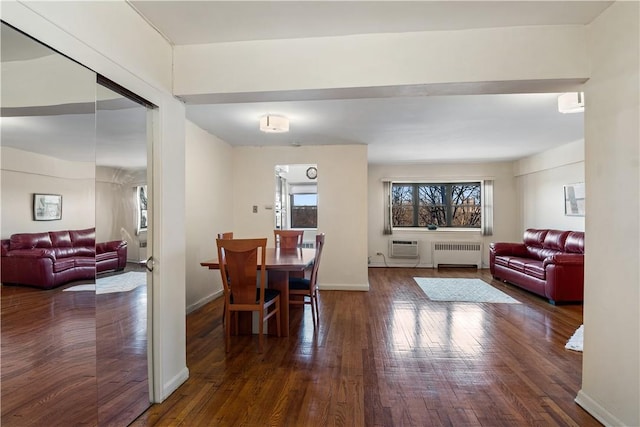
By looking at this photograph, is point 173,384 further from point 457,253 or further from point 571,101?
point 457,253

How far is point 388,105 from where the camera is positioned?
11.5 feet

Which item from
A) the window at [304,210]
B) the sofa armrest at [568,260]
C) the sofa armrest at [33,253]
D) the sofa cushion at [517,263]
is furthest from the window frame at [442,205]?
the sofa armrest at [33,253]

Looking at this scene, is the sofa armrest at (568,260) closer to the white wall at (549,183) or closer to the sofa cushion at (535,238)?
the white wall at (549,183)

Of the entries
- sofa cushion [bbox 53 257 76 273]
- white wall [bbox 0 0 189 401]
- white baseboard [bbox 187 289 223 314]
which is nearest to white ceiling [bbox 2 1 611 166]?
white wall [bbox 0 0 189 401]

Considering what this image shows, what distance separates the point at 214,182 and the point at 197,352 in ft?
8.57

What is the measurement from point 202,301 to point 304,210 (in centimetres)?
364

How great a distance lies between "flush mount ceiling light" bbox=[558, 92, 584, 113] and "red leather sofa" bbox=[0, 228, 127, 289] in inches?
156

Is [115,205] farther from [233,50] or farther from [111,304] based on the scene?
[233,50]

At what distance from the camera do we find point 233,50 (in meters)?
2.24

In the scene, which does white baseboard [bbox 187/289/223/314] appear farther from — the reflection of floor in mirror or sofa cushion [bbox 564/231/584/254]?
sofa cushion [bbox 564/231/584/254]

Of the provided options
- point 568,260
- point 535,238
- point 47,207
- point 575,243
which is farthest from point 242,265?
point 535,238

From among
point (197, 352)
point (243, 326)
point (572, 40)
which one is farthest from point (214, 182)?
point (572, 40)

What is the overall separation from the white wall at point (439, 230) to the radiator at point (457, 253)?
140 mm

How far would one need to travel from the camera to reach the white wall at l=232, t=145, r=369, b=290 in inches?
213
